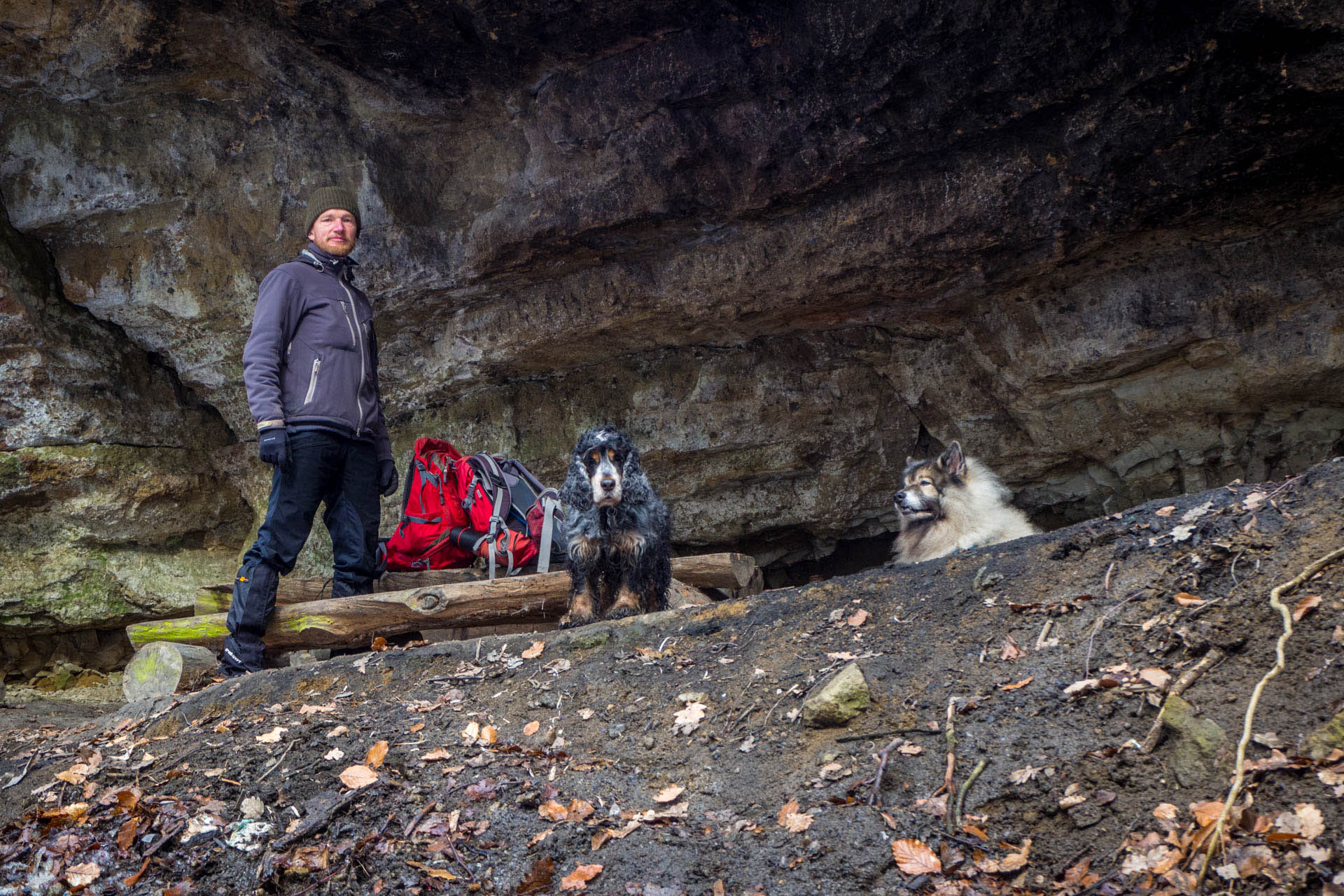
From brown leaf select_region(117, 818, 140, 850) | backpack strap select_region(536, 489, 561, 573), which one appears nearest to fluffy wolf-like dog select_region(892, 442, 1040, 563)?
backpack strap select_region(536, 489, 561, 573)

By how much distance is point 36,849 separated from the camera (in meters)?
3.62

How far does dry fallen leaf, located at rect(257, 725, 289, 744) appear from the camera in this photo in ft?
13.9

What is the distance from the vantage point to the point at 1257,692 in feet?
9.77

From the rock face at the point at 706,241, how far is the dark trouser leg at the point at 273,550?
2501mm

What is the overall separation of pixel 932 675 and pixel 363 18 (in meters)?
5.53

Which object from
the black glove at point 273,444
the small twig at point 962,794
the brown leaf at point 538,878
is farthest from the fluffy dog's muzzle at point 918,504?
the black glove at point 273,444

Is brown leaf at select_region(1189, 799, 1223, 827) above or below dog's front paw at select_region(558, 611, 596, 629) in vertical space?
below

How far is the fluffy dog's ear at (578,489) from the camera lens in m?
5.70

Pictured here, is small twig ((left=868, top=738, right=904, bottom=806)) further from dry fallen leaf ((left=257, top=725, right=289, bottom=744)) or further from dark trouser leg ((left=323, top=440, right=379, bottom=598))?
dark trouser leg ((left=323, top=440, right=379, bottom=598))

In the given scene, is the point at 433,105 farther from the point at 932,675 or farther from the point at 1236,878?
the point at 1236,878

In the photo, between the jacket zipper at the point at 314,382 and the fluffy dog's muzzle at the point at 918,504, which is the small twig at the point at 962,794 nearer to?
the fluffy dog's muzzle at the point at 918,504

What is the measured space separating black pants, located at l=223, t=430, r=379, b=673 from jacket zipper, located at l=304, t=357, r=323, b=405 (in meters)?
0.20

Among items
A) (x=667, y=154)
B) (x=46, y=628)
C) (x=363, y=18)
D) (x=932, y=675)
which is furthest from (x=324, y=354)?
(x=46, y=628)

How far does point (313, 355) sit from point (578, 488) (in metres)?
1.84
